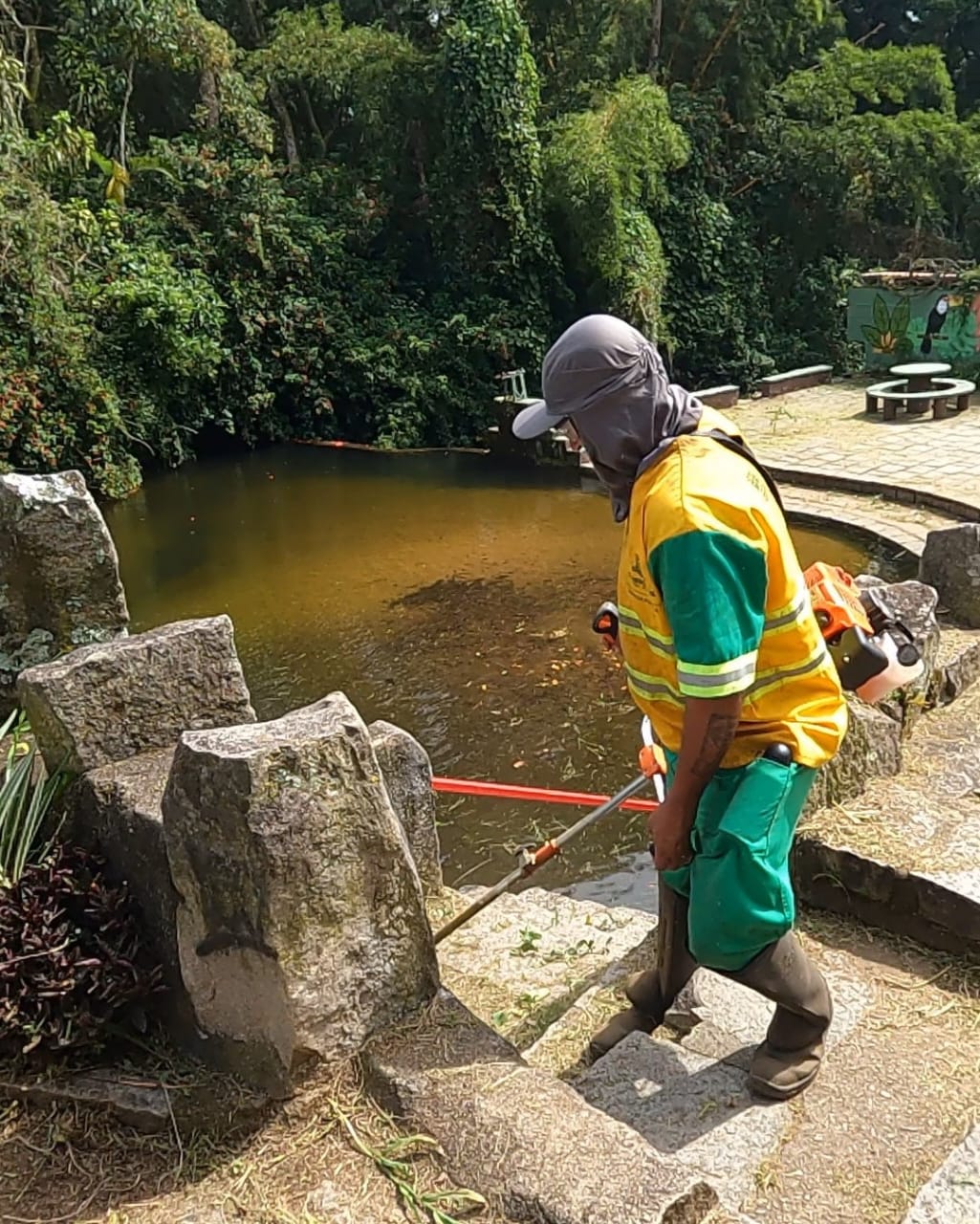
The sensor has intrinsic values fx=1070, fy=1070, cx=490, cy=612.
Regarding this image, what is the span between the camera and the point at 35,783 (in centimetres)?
246

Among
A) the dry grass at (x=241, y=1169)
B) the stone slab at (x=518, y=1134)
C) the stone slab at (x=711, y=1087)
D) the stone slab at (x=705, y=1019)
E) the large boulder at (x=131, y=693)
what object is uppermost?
the large boulder at (x=131, y=693)

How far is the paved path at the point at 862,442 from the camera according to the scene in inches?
369

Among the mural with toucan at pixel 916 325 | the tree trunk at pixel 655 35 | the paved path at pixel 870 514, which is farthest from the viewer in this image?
the tree trunk at pixel 655 35

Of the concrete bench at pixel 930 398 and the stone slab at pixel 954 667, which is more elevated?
the stone slab at pixel 954 667

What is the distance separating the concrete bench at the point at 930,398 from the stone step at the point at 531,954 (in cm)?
967

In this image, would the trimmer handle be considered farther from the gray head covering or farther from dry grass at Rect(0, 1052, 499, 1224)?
dry grass at Rect(0, 1052, 499, 1224)

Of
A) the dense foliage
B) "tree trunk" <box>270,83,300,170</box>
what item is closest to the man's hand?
the dense foliage

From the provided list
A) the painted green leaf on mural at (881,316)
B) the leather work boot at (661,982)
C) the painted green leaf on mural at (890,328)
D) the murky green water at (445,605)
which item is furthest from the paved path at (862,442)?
the leather work boot at (661,982)

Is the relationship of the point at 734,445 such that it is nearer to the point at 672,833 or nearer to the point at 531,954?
the point at 672,833

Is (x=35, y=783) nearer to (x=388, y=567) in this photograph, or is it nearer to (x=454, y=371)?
(x=388, y=567)

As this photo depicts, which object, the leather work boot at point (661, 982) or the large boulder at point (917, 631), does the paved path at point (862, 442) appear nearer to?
the large boulder at point (917, 631)

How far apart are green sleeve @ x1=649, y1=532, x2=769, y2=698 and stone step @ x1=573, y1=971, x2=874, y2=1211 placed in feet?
2.82

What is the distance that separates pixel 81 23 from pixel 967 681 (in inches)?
465

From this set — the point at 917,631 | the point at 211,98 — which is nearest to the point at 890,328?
the point at 211,98
